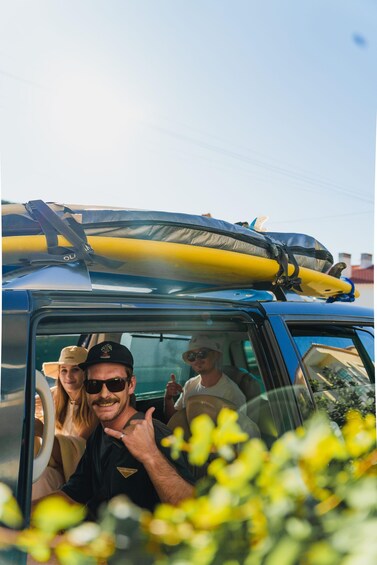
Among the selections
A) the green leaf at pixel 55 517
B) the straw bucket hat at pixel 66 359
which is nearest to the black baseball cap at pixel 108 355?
Answer: the straw bucket hat at pixel 66 359

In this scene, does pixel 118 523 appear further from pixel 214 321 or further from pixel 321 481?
pixel 214 321

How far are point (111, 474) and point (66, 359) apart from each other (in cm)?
107

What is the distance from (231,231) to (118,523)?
1.81 metres

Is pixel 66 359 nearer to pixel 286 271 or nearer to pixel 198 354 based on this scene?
pixel 198 354

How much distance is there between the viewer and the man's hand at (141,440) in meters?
2.34

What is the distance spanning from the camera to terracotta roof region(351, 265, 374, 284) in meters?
38.1

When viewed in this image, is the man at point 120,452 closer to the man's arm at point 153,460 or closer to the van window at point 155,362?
the man's arm at point 153,460

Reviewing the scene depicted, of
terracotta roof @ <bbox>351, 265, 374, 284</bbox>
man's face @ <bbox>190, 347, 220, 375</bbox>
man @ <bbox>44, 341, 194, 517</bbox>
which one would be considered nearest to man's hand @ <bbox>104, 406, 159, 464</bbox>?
man @ <bbox>44, 341, 194, 517</bbox>

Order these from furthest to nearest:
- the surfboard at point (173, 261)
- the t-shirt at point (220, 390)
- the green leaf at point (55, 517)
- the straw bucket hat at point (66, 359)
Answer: the straw bucket hat at point (66, 359), the t-shirt at point (220, 390), the surfboard at point (173, 261), the green leaf at point (55, 517)

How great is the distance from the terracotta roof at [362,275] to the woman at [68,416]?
118ft

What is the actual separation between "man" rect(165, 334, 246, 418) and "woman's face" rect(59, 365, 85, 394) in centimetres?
58

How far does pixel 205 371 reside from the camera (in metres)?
3.46

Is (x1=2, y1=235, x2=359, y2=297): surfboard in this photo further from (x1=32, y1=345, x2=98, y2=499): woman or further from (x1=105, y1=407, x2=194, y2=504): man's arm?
(x1=32, y1=345, x2=98, y2=499): woman

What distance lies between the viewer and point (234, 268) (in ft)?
8.31
